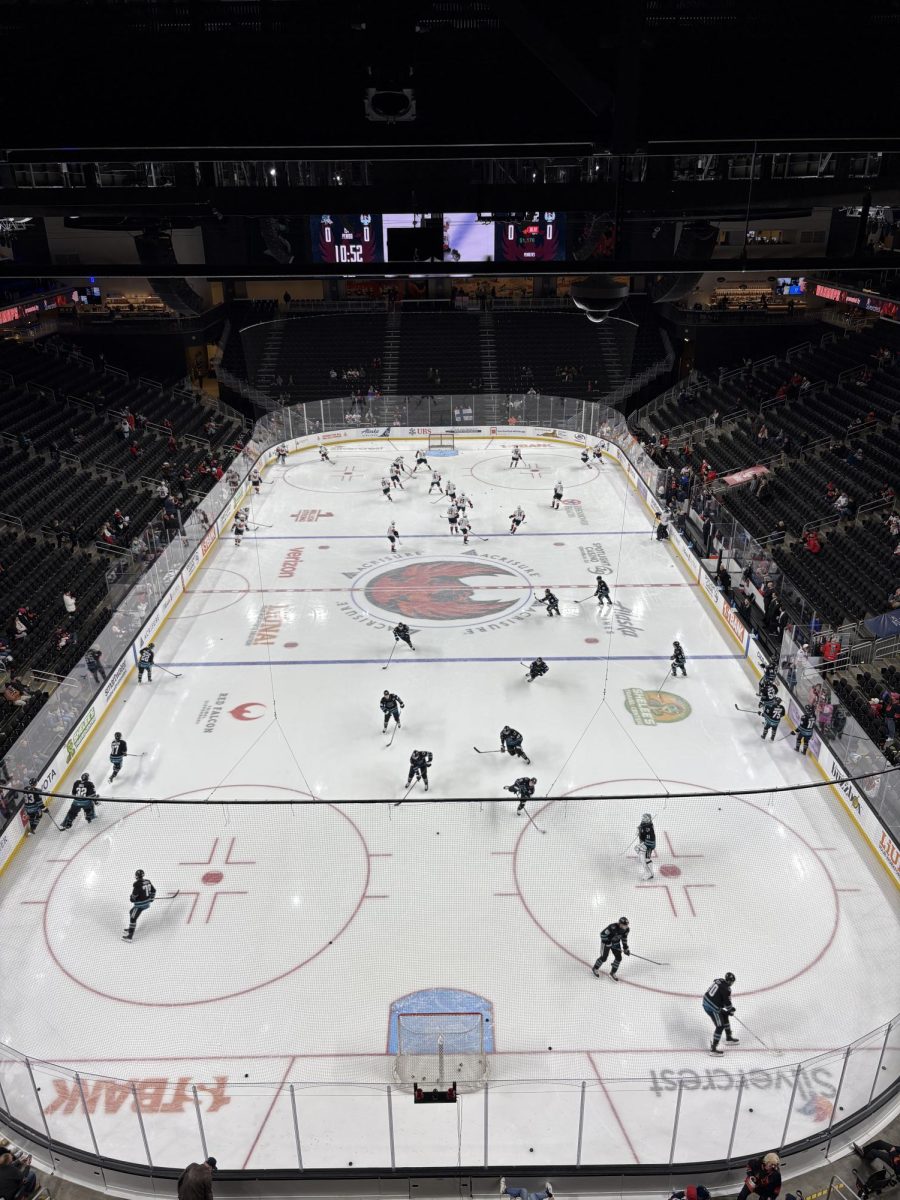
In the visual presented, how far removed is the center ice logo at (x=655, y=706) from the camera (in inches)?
612

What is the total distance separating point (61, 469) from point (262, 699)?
45.4ft

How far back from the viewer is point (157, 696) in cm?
1675

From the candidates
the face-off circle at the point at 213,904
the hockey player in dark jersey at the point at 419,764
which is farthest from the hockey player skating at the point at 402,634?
the face-off circle at the point at 213,904

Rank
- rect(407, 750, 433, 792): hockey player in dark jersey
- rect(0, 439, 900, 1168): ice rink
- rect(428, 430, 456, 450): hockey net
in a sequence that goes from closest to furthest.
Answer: rect(0, 439, 900, 1168): ice rink < rect(407, 750, 433, 792): hockey player in dark jersey < rect(428, 430, 456, 450): hockey net

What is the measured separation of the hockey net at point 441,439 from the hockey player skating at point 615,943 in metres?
26.6

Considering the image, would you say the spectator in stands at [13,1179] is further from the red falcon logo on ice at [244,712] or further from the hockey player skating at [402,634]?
the hockey player skating at [402,634]

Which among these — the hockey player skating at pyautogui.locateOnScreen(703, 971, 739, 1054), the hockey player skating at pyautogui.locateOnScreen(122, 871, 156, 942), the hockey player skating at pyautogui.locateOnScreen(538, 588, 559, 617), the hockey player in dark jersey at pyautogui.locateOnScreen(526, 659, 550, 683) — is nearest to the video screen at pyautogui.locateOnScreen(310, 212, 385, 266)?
the hockey player skating at pyautogui.locateOnScreen(538, 588, 559, 617)

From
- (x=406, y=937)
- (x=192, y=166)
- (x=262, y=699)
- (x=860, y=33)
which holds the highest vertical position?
(x=192, y=166)

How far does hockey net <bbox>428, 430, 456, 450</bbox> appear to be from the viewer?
34531 millimetres

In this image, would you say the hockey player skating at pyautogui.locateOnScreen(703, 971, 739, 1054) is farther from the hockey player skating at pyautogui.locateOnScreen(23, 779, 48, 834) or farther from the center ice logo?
the hockey player skating at pyautogui.locateOnScreen(23, 779, 48, 834)

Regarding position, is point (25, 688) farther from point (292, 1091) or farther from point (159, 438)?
point (159, 438)

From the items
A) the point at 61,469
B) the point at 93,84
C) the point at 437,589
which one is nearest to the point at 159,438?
the point at 61,469

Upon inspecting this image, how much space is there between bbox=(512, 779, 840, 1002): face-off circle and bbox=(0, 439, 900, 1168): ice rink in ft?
0.12

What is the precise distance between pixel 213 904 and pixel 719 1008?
5.90 meters
